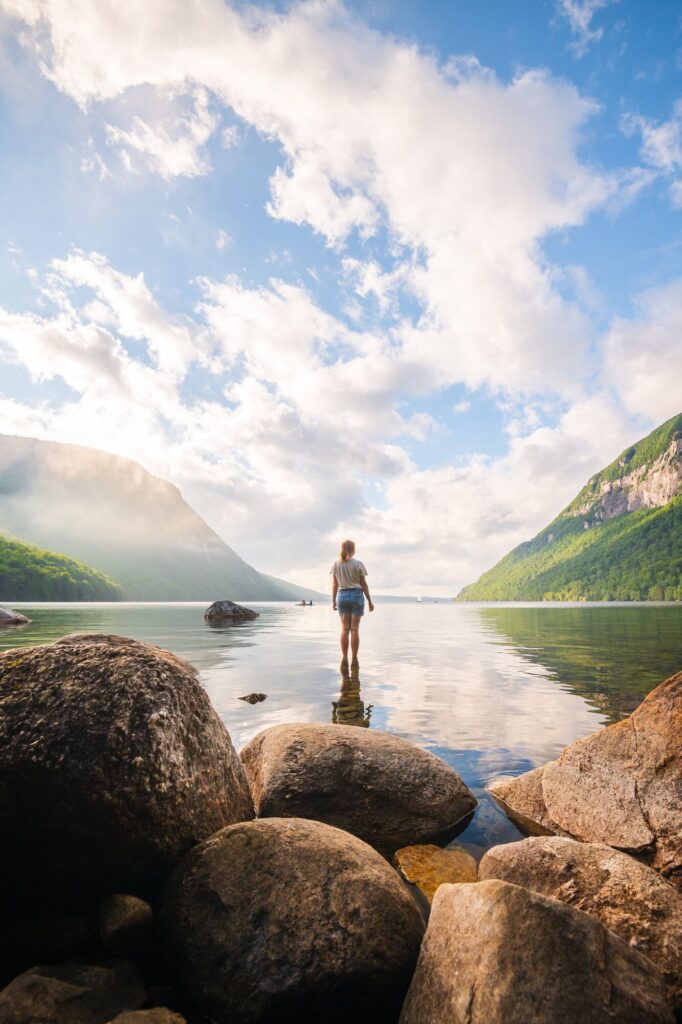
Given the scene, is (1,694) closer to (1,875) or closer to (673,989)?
(1,875)

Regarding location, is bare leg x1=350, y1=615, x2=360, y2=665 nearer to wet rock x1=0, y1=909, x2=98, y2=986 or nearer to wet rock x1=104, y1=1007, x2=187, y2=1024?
wet rock x1=0, y1=909, x2=98, y2=986

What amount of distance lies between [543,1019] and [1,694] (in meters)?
3.90

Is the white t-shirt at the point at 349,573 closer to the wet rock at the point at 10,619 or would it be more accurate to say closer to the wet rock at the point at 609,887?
the wet rock at the point at 609,887

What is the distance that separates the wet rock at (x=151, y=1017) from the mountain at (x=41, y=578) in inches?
6135

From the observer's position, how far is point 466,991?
2.65 m

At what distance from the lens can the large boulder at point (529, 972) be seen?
2457 millimetres

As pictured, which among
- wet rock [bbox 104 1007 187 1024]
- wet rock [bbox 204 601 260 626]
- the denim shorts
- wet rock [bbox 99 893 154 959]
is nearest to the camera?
wet rock [bbox 104 1007 187 1024]

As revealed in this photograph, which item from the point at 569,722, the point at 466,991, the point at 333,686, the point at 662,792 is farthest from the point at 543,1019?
the point at 333,686

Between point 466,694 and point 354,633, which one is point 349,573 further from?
point 466,694

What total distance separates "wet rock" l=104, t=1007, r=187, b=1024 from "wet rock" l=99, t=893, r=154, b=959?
56 centimetres

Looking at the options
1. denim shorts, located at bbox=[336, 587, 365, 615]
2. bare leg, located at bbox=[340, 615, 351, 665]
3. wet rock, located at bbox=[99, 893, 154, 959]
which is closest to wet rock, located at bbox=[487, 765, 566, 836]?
wet rock, located at bbox=[99, 893, 154, 959]

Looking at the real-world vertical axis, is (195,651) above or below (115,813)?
below

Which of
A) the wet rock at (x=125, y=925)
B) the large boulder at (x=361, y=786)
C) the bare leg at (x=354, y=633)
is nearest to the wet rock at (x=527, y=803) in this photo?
the large boulder at (x=361, y=786)

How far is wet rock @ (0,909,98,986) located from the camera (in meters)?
2.99
